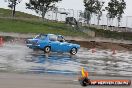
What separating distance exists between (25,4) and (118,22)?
20.0 m

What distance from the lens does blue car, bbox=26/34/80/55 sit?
32.8m

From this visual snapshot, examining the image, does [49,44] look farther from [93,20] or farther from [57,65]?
[93,20]

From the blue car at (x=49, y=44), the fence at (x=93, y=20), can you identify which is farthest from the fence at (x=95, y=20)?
the blue car at (x=49, y=44)

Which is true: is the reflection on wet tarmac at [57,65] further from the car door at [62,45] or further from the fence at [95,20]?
the fence at [95,20]

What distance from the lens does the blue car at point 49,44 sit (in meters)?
32.8

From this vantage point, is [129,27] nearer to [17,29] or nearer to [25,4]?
[25,4]

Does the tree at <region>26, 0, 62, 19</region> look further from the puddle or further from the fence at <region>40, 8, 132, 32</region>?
the puddle

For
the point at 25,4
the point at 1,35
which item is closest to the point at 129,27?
the point at 25,4

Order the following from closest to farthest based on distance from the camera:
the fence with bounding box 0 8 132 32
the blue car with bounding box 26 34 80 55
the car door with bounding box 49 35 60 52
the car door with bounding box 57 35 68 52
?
the blue car with bounding box 26 34 80 55 → the car door with bounding box 49 35 60 52 → the car door with bounding box 57 35 68 52 → the fence with bounding box 0 8 132 32

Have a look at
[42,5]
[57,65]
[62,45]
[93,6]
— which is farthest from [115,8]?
[57,65]

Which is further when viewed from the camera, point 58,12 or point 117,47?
point 58,12

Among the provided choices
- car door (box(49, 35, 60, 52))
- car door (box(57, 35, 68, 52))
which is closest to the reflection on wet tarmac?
car door (box(49, 35, 60, 52))

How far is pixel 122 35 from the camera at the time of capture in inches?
2931

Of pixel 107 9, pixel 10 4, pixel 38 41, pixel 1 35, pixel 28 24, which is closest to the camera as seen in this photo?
pixel 38 41
